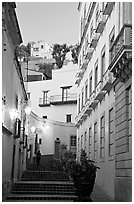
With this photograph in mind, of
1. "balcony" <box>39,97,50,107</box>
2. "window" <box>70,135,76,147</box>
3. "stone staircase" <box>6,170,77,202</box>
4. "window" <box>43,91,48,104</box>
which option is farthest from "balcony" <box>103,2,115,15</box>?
"window" <box>43,91,48,104</box>

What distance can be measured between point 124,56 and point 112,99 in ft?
12.4

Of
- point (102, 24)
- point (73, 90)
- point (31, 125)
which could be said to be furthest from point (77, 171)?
point (73, 90)

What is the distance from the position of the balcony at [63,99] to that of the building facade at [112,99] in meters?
13.6

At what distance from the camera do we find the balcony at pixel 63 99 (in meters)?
35.6

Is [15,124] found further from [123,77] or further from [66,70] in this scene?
[66,70]

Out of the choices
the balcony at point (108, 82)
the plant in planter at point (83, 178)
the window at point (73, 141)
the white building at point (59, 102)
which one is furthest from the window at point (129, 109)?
the window at point (73, 141)

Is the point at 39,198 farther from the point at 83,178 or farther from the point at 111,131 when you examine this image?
the point at 111,131

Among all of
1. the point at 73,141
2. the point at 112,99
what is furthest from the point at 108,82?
the point at 73,141

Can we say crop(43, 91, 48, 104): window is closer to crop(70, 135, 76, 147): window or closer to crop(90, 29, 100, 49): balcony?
crop(70, 135, 76, 147): window

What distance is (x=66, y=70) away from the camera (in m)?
36.8

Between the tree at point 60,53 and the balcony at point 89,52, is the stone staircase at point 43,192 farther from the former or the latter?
the tree at point 60,53

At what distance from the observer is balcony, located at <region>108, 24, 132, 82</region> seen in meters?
10.5

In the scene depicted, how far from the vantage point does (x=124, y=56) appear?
1067cm

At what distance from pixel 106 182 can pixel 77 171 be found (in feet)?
9.24
